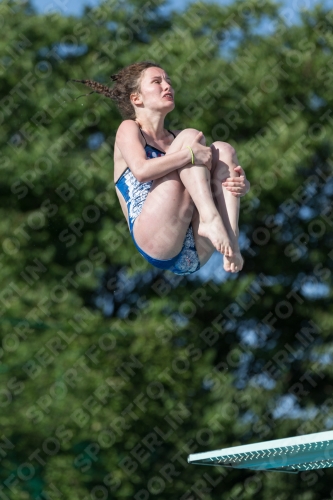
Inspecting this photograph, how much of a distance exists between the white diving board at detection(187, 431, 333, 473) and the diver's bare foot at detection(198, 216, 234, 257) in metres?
1.31

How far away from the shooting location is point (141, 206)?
13.2 feet

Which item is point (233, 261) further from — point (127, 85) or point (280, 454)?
point (280, 454)

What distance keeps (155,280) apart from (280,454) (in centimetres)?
510

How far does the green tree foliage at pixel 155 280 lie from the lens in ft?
32.6

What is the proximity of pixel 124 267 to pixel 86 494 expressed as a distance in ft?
8.38

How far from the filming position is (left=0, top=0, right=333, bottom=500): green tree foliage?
9930mm

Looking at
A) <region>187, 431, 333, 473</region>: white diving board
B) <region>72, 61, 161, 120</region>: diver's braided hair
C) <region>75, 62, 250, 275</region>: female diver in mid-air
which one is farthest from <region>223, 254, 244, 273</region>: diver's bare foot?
<region>187, 431, 333, 473</region>: white diving board

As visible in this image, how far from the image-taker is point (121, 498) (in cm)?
993

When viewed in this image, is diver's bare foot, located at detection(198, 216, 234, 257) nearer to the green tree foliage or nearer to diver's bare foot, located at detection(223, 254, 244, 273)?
diver's bare foot, located at detection(223, 254, 244, 273)

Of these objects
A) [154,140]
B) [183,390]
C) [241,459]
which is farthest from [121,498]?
[154,140]

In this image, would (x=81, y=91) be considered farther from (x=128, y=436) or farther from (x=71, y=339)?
(x=128, y=436)

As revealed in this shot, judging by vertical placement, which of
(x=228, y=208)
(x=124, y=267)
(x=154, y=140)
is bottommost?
(x=124, y=267)

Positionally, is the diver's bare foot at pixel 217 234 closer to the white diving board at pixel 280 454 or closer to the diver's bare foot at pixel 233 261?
the diver's bare foot at pixel 233 261

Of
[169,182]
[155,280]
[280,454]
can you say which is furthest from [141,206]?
[155,280]
